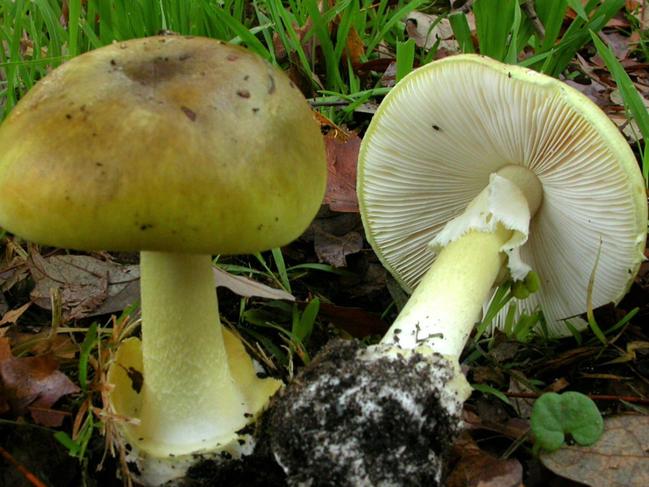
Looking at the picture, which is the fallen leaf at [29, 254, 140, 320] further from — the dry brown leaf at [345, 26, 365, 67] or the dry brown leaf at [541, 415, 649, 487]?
the dry brown leaf at [345, 26, 365, 67]

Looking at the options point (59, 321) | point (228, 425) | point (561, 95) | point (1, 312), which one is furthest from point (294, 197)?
point (1, 312)

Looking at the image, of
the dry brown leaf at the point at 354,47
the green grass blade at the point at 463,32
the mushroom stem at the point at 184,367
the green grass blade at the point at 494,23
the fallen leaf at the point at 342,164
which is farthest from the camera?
the dry brown leaf at the point at 354,47

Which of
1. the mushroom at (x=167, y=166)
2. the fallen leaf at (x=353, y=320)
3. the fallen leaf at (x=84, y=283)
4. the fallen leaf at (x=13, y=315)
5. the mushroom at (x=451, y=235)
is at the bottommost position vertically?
the fallen leaf at (x=353, y=320)

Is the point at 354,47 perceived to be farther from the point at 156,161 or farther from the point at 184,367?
the point at 156,161

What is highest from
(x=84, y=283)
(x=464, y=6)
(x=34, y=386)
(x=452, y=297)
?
(x=464, y=6)

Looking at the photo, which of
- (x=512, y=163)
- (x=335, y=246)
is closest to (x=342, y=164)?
(x=335, y=246)

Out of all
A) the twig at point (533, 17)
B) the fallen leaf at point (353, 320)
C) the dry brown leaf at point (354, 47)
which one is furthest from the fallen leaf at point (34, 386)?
the twig at point (533, 17)

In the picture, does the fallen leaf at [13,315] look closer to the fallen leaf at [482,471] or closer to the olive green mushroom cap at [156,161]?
the olive green mushroom cap at [156,161]
